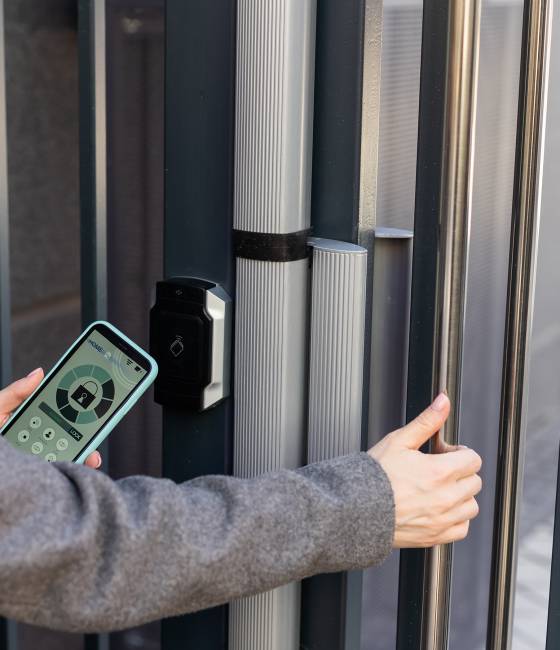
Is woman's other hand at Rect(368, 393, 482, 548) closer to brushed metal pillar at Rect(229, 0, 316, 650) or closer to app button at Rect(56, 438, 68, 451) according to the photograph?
brushed metal pillar at Rect(229, 0, 316, 650)

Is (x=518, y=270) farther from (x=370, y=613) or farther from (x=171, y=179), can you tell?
(x=370, y=613)

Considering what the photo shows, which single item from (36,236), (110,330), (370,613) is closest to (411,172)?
(110,330)

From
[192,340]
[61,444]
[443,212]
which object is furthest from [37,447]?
[443,212]

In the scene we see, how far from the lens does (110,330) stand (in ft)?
3.09

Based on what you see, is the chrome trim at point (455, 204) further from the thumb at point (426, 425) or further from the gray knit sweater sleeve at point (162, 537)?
the gray knit sweater sleeve at point (162, 537)

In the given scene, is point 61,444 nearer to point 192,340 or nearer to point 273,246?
point 192,340

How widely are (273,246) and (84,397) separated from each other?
0.23 meters

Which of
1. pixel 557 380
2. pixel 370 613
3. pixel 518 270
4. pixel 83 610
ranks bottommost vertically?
pixel 370 613

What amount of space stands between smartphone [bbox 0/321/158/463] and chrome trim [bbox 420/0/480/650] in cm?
26

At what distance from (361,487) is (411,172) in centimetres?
38

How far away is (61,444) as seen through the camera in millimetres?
938

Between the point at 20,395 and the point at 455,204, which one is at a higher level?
the point at 455,204

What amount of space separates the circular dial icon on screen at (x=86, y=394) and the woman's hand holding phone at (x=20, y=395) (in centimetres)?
3

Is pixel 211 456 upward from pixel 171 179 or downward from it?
downward
